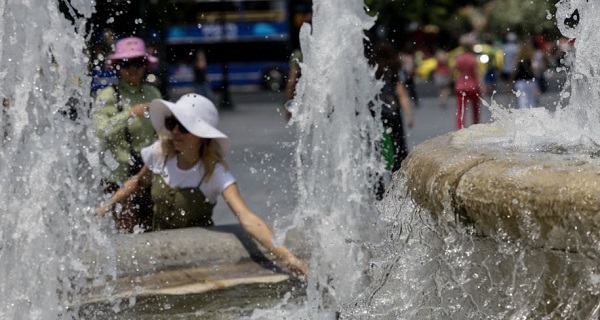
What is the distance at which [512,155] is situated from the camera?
3.16m

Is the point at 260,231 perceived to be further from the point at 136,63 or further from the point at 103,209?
the point at 136,63

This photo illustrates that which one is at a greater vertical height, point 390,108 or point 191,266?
point 390,108

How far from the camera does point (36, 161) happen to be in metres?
4.24

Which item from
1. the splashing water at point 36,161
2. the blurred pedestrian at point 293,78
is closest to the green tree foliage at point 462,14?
the blurred pedestrian at point 293,78

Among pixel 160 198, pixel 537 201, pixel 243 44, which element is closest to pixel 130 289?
pixel 160 198

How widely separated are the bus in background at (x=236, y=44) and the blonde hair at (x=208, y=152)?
2135 cm

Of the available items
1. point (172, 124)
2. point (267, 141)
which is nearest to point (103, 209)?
point (172, 124)

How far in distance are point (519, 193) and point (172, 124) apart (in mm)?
2743

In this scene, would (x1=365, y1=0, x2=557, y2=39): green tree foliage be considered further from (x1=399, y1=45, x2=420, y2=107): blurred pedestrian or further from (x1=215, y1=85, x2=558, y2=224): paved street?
(x1=215, y1=85, x2=558, y2=224): paved street

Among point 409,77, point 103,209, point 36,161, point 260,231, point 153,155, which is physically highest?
point 36,161

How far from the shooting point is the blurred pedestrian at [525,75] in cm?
1592

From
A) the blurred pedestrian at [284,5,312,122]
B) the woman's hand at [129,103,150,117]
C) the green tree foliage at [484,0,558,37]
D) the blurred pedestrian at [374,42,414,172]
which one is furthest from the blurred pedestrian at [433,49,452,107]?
the woman's hand at [129,103,150,117]

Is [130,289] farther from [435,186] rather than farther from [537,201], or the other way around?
[537,201]

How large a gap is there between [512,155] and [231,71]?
2758cm
